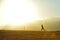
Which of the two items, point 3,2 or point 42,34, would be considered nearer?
point 42,34

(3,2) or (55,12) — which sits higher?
(3,2)

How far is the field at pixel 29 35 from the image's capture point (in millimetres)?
1103

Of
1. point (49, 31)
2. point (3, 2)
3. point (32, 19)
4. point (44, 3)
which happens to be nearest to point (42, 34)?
point (49, 31)

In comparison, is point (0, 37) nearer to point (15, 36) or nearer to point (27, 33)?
point (15, 36)

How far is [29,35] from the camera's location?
112cm

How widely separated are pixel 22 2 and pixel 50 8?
0.31m

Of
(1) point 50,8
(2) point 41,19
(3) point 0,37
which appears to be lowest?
(3) point 0,37

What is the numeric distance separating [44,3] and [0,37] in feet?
1.90

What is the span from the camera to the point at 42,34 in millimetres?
1116

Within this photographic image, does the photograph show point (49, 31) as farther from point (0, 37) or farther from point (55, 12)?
point (0, 37)

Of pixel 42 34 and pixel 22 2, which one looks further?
pixel 22 2

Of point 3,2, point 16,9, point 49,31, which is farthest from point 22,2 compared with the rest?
point 49,31

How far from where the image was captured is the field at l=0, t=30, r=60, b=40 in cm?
110

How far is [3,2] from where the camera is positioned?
123cm
